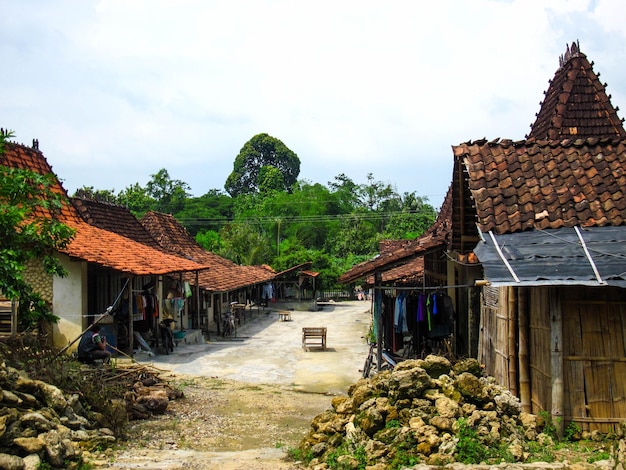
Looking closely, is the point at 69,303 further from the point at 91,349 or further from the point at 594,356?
the point at 594,356

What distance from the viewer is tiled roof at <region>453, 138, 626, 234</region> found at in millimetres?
8516

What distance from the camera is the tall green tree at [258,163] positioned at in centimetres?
7650

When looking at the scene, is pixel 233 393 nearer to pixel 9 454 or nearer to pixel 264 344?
pixel 9 454

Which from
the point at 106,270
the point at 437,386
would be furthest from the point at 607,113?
the point at 106,270

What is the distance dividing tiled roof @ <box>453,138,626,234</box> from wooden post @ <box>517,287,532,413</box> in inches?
41.8

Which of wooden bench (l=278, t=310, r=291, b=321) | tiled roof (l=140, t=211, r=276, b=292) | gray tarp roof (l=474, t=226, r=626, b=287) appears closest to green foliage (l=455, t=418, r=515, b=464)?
gray tarp roof (l=474, t=226, r=626, b=287)

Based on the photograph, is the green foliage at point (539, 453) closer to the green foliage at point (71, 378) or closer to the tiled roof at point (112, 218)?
the green foliage at point (71, 378)

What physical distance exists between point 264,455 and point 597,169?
6603mm

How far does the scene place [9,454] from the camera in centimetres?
740

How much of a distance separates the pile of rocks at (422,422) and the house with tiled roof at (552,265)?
70cm

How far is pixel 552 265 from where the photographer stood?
7.18 metres

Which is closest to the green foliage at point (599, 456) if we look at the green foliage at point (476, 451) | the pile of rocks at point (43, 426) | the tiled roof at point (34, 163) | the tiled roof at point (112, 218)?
the green foliage at point (476, 451)

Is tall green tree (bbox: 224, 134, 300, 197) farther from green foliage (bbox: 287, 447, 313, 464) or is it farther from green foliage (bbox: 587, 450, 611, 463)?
green foliage (bbox: 587, 450, 611, 463)

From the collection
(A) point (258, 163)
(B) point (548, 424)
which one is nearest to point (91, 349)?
(B) point (548, 424)
